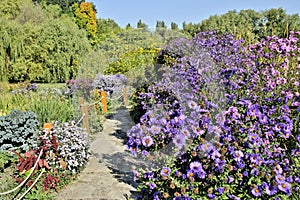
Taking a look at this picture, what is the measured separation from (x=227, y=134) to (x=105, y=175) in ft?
6.46

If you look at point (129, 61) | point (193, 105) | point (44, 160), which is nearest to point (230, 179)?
point (193, 105)

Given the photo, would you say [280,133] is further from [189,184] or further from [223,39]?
[223,39]

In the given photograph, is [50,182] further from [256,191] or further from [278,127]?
[278,127]

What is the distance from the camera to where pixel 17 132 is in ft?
13.1

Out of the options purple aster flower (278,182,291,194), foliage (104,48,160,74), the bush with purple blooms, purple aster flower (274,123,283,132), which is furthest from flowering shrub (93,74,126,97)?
purple aster flower (278,182,291,194)

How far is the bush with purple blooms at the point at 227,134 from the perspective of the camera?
1.98 metres

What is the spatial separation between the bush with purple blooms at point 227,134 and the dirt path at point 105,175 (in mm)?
668

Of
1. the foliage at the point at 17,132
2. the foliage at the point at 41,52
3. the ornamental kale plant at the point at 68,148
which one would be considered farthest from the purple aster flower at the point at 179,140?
the foliage at the point at 41,52

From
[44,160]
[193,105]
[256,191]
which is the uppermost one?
[193,105]

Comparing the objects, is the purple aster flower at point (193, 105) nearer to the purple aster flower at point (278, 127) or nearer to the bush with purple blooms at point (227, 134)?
the bush with purple blooms at point (227, 134)

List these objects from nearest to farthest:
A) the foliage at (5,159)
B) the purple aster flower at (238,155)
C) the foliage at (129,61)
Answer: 1. the purple aster flower at (238,155)
2. the foliage at (5,159)
3. the foliage at (129,61)

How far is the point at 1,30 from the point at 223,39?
455 inches

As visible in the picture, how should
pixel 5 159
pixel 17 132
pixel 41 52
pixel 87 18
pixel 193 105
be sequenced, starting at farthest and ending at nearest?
1. pixel 87 18
2. pixel 41 52
3. pixel 17 132
4. pixel 5 159
5. pixel 193 105

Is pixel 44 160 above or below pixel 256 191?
below
